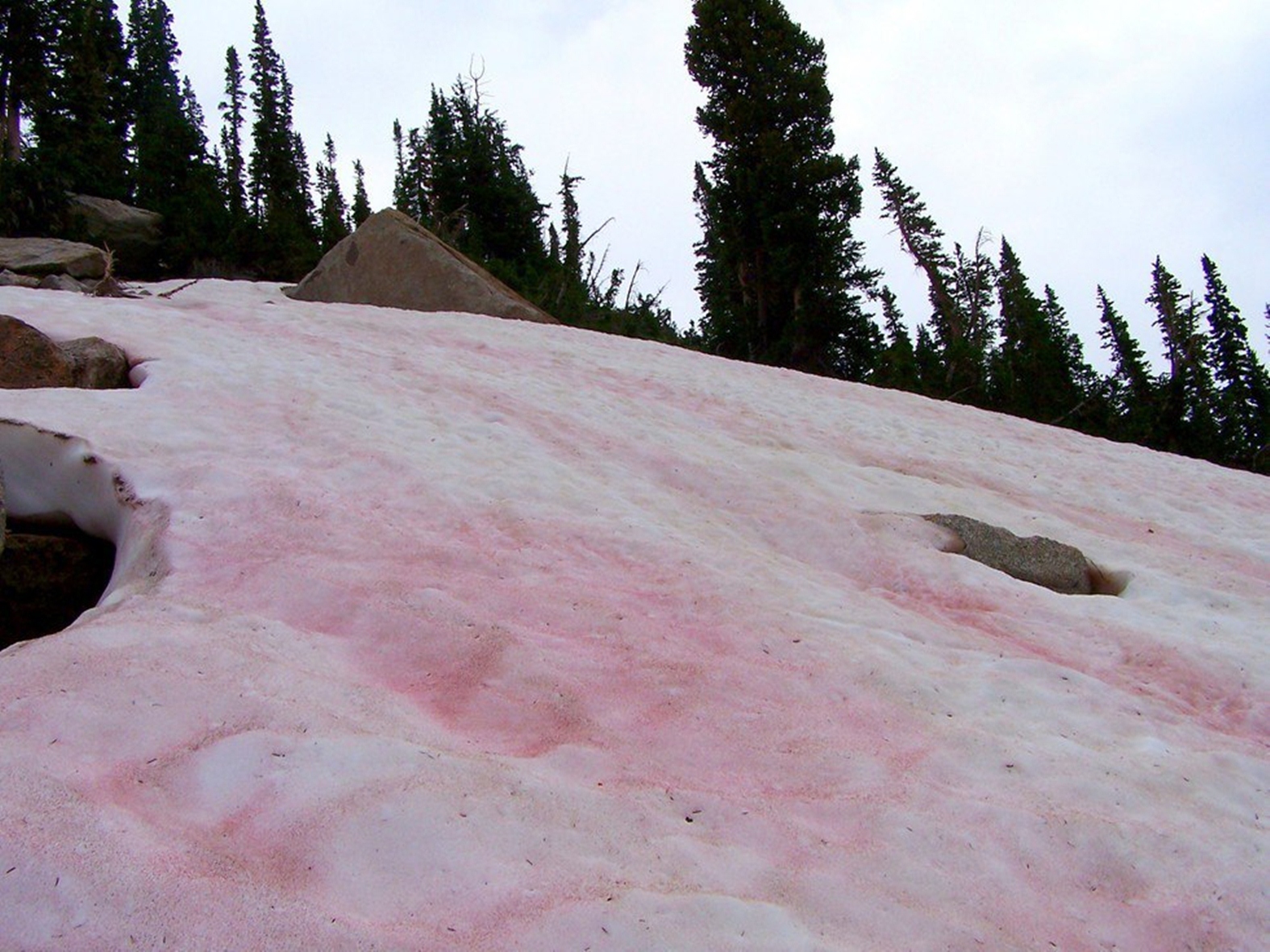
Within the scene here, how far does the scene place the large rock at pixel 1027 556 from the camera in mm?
6340

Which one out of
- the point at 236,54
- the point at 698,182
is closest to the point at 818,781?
the point at 698,182

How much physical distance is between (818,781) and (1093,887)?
926 mm

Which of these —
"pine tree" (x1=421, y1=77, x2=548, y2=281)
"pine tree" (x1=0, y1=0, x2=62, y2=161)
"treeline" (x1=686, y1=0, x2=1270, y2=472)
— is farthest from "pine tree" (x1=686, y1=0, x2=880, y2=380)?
"pine tree" (x1=0, y1=0, x2=62, y2=161)

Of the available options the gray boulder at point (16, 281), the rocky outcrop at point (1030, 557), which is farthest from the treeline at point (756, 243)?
the rocky outcrop at point (1030, 557)

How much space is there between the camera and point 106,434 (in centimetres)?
558

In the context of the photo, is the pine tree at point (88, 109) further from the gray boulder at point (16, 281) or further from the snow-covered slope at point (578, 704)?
the snow-covered slope at point (578, 704)

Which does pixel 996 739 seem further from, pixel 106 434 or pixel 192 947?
pixel 106 434

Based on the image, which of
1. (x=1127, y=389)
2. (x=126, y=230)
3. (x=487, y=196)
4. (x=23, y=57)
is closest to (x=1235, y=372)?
(x=1127, y=389)

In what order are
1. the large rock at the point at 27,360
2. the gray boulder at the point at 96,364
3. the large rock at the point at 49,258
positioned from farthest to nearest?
the large rock at the point at 49,258 → the gray boulder at the point at 96,364 → the large rock at the point at 27,360

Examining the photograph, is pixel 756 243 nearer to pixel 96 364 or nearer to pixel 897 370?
pixel 897 370

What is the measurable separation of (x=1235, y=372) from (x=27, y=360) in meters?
35.2

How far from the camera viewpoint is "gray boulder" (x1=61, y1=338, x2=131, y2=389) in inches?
277

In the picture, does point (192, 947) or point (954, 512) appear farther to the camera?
point (954, 512)

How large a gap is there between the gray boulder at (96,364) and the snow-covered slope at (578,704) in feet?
0.98
